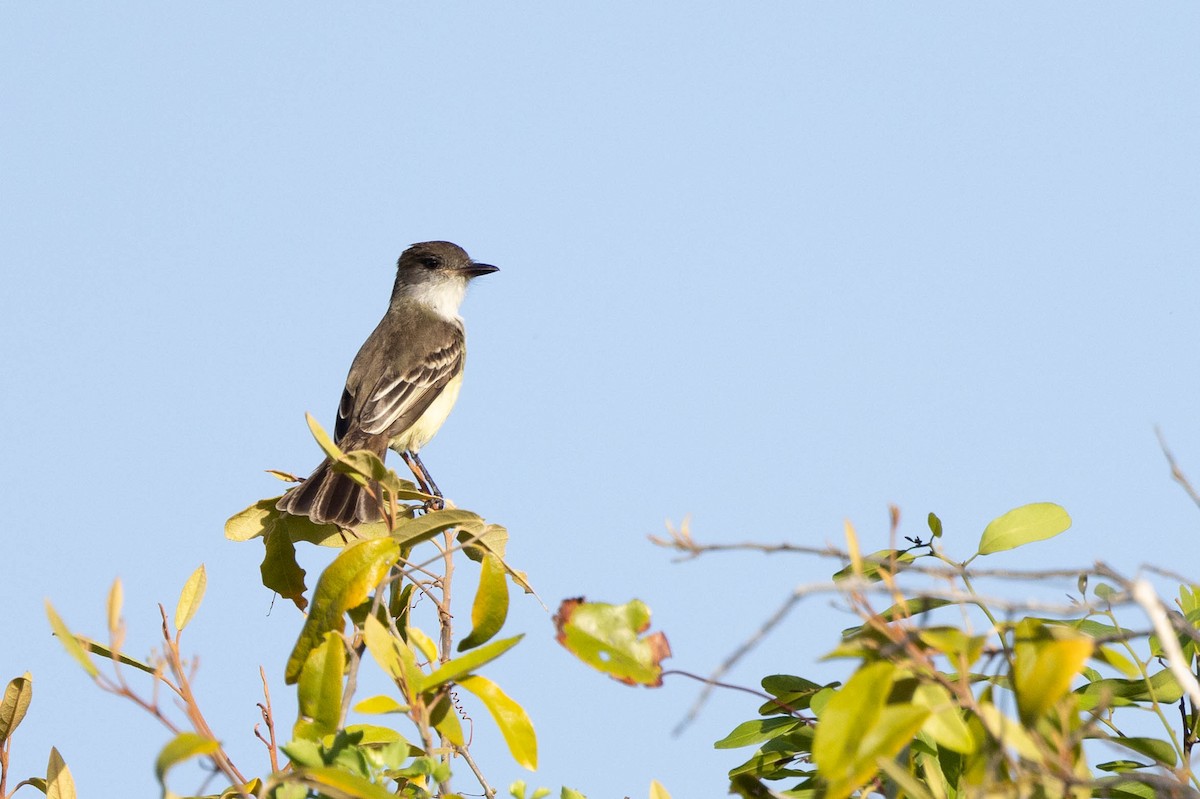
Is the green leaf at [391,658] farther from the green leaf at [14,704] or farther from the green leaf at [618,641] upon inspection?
the green leaf at [14,704]

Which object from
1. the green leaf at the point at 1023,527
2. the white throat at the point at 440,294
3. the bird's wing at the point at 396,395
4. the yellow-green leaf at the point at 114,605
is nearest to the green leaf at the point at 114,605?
the yellow-green leaf at the point at 114,605

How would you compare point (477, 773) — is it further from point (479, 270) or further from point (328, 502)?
point (479, 270)

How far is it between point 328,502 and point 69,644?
2329 millimetres

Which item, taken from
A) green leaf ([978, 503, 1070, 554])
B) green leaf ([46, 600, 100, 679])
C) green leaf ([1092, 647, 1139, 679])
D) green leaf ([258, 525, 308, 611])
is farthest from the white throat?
green leaf ([1092, 647, 1139, 679])

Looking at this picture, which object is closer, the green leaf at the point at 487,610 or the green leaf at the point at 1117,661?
the green leaf at the point at 1117,661

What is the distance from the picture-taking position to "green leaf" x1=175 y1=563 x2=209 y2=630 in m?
2.55

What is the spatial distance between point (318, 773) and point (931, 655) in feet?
2.66

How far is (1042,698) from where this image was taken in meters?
1.44

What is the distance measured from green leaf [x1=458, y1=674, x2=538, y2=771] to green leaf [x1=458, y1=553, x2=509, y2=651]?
17 centimetres

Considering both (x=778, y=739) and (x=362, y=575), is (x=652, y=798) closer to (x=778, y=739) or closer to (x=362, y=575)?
(x=778, y=739)

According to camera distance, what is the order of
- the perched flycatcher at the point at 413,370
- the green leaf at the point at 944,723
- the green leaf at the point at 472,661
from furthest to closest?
the perched flycatcher at the point at 413,370, the green leaf at the point at 472,661, the green leaf at the point at 944,723

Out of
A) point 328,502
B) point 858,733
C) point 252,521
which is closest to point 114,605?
point 858,733

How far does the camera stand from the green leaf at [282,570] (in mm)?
3316

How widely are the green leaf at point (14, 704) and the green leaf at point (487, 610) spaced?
1029mm
